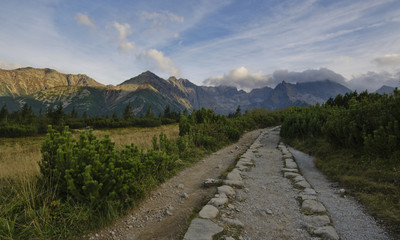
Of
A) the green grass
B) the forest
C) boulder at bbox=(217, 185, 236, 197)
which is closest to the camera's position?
the green grass

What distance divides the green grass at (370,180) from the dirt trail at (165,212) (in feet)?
11.8

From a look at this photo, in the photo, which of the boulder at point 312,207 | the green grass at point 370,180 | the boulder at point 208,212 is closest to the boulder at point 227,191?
the boulder at point 208,212

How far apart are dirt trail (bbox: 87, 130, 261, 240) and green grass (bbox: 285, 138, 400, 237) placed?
3.59m

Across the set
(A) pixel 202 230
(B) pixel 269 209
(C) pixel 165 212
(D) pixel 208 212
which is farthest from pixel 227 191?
(A) pixel 202 230

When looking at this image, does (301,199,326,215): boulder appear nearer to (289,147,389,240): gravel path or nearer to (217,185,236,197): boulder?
(289,147,389,240): gravel path

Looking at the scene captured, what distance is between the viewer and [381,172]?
5.84 m

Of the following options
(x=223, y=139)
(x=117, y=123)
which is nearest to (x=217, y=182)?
(x=223, y=139)

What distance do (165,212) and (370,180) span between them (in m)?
5.78

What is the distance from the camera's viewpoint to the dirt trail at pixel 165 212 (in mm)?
3557

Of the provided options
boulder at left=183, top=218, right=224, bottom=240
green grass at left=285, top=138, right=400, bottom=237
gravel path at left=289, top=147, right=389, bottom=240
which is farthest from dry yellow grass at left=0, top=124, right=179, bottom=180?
green grass at left=285, top=138, right=400, bottom=237

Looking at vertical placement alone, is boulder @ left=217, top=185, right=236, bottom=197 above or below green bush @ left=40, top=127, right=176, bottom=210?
below

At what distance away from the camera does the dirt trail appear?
11.7ft

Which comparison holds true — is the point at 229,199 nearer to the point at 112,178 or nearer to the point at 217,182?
the point at 217,182

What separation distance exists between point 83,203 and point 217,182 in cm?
358
